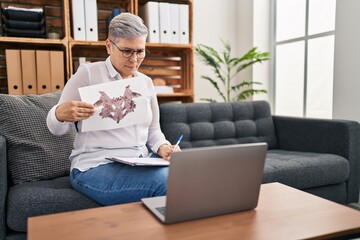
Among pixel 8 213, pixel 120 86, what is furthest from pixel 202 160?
pixel 8 213

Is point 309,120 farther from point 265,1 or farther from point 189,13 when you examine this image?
point 265,1

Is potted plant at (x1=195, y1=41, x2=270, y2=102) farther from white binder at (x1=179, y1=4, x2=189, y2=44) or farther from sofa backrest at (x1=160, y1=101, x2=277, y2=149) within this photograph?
sofa backrest at (x1=160, y1=101, x2=277, y2=149)

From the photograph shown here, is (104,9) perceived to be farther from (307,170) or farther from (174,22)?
(307,170)

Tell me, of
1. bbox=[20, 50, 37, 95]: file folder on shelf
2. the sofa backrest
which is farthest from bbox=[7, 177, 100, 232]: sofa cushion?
bbox=[20, 50, 37, 95]: file folder on shelf

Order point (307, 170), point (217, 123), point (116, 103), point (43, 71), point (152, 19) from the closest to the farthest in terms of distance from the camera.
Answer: point (116, 103) → point (307, 170) → point (217, 123) → point (43, 71) → point (152, 19)

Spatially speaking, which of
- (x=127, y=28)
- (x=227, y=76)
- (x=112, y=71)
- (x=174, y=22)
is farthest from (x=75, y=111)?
(x=227, y=76)

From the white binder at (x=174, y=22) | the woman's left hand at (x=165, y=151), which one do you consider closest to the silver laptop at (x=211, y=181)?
the woman's left hand at (x=165, y=151)

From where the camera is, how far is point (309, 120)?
7.95 ft

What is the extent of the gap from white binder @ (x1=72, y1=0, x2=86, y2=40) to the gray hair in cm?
137

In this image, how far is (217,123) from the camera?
2.47m

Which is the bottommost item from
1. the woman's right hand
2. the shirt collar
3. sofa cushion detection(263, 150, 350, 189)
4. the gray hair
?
sofa cushion detection(263, 150, 350, 189)

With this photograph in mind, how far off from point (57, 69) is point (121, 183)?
1.72 m

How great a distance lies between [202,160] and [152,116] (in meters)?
0.84

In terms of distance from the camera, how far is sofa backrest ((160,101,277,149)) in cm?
230
